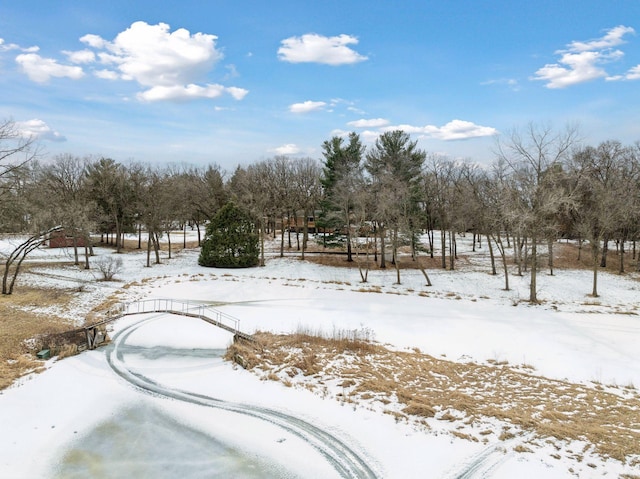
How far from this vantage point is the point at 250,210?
39.0 metres

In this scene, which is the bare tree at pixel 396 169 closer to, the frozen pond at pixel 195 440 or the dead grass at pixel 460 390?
the dead grass at pixel 460 390

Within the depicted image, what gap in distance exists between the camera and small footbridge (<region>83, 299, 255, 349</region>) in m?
18.0

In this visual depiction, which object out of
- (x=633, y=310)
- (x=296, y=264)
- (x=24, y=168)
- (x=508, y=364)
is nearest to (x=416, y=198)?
(x=296, y=264)

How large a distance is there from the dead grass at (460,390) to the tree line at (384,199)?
1249 centimetres

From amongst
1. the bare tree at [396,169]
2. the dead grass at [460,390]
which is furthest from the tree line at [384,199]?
the dead grass at [460,390]

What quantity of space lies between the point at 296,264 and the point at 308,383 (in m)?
25.5

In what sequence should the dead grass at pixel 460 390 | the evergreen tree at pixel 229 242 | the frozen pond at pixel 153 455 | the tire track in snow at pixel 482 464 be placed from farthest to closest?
the evergreen tree at pixel 229 242
the dead grass at pixel 460 390
the frozen pond at pixel 153 455
the tire track in snow at pixel 482 464

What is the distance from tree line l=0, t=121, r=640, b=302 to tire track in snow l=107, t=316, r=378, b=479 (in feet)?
48.4

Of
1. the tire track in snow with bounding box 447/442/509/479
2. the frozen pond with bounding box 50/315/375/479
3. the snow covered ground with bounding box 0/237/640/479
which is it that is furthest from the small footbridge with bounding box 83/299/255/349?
the tire track in snow with bounding box 447/442/509/479

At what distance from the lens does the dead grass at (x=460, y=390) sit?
1066cm

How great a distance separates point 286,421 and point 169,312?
10.1 m

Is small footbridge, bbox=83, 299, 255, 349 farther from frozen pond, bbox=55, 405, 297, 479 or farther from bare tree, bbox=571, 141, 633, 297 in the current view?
bare tree, bbox=571, 141, 633, 297

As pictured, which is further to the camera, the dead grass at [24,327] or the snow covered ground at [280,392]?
the dead grass at [24,327]

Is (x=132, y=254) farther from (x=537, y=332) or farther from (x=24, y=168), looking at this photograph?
(x=537, y=332)
